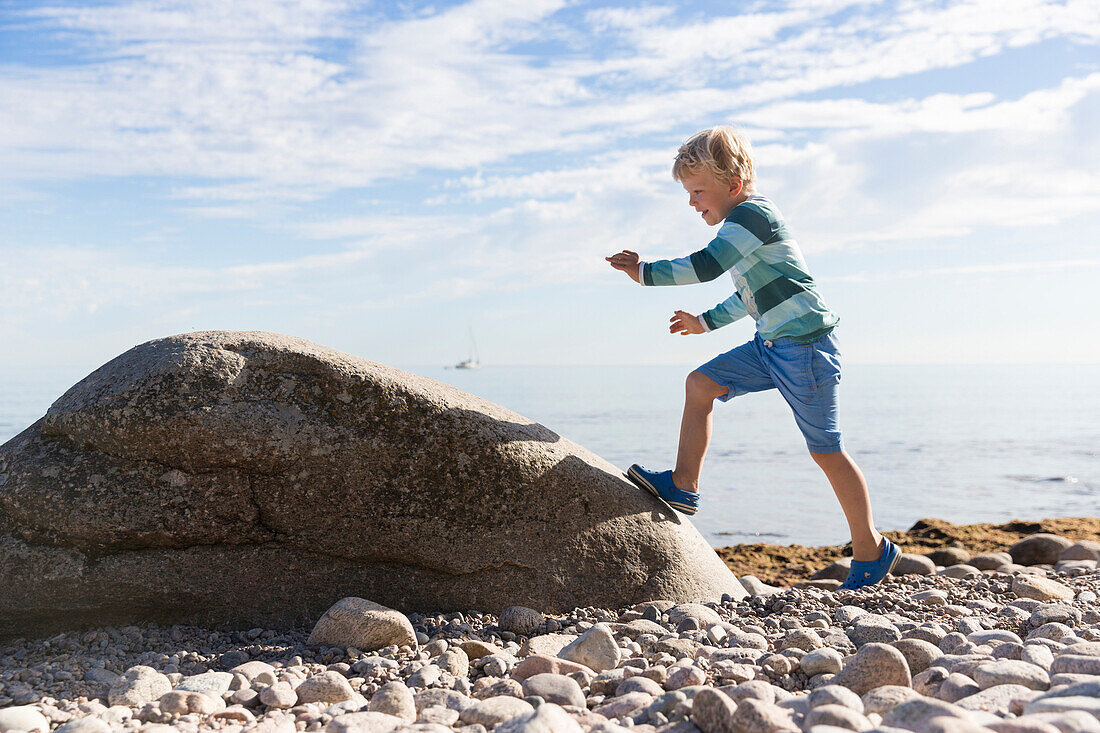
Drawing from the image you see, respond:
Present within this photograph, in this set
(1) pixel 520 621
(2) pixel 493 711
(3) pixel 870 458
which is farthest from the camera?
(3) pixel 870 458

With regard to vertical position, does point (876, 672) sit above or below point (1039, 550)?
above

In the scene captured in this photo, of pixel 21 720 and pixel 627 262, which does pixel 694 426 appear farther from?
pixel 21 720

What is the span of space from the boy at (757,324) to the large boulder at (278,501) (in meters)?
0.73

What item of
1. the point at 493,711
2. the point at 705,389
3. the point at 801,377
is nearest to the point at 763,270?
the point at 801,377

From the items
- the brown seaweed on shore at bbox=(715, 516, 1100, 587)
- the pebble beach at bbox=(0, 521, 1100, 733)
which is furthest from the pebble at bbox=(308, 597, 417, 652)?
the brown seaweed on shore at bbox=(715, 516, 1100, 587)

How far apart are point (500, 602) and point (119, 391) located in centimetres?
193

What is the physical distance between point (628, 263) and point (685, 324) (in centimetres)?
62

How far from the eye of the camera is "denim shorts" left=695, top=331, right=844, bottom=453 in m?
4.06

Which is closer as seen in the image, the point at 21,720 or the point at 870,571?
the point at 21,720

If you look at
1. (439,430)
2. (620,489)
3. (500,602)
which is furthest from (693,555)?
(439,430)

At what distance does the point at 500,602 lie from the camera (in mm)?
3850

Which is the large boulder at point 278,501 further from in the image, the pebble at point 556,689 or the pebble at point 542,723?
the pebble at point 542,723

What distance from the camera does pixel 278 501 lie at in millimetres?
3664

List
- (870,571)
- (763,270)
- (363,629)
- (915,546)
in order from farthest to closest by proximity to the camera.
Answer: (915,546) < (870,571) < (763,270) < (363,629)
